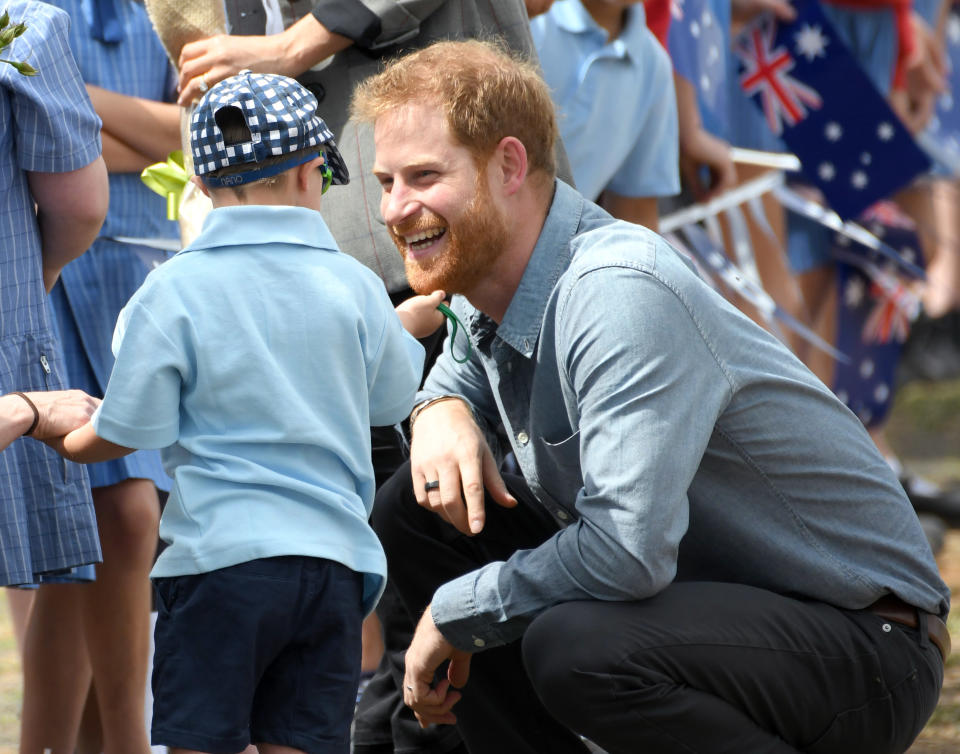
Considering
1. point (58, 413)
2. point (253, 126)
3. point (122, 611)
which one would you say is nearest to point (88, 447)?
point (58, 413)

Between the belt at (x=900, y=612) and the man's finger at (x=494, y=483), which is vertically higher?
the man's finger at (x=494, y=483)

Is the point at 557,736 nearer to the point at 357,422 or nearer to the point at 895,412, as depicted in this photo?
the point at 357,422

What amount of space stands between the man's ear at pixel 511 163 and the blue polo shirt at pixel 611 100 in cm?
106

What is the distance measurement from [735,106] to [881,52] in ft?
2.34

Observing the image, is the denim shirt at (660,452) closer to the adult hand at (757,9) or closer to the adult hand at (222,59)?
the adult hand at (222,59)

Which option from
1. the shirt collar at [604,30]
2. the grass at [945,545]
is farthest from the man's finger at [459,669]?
the shirt collar at [604,30]

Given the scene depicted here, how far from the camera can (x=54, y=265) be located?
251 cm

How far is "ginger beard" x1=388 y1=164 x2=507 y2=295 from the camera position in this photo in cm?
224

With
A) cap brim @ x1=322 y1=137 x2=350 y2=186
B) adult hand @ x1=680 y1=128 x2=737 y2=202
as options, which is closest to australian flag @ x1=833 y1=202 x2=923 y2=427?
adult hand @ x1=680 y1=128 x2=737 y2=202

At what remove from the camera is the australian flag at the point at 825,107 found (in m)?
4.98

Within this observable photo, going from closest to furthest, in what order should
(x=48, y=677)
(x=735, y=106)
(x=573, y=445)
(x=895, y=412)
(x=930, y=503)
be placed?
1. (x=573, y=445)
2. (x=48, y=677)
3. (x=735, y=106)
4. (x=930, y=503)
5. (x=895, y=412)

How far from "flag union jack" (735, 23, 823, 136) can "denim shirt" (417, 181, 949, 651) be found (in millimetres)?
2893

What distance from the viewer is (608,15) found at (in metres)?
3.52

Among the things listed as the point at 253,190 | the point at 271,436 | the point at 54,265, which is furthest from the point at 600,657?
the point at 54,265
